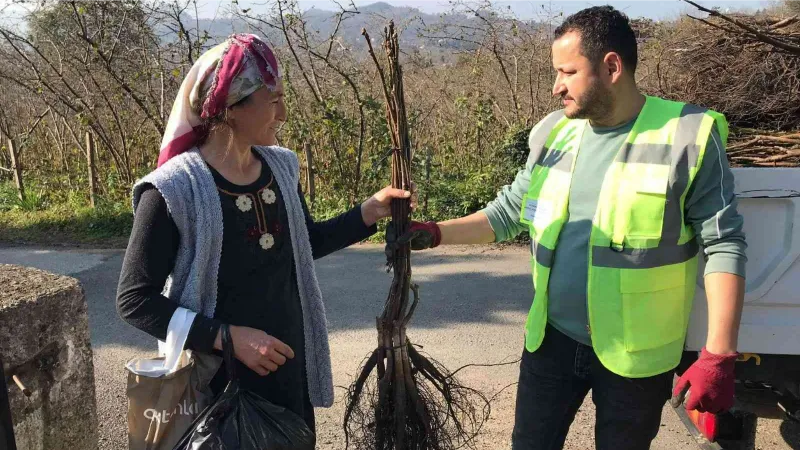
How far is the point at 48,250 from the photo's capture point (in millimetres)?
7391

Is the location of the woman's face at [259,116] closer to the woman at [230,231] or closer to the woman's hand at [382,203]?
the woman at [230,231]

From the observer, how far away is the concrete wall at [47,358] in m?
2.37

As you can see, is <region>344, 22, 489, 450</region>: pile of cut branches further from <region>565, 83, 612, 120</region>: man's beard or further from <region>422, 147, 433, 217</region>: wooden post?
<region>422, 147, 433, 217</region>: wooden post

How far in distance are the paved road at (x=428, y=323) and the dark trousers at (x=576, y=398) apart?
49.6 inches

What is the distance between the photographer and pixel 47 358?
2.50 metres

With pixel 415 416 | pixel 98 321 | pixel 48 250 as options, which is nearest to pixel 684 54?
pixel 415 416

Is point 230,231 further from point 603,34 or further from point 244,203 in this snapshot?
point 603,34

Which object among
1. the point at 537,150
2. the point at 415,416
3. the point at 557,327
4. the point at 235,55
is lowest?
the point at 415,416

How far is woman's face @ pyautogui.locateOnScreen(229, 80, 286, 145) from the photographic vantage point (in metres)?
Result: 1.81

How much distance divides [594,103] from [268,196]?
100cm

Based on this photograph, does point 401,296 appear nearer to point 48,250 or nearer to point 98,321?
point 98,321

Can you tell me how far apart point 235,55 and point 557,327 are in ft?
4.14

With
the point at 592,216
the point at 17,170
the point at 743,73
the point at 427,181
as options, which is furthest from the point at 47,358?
the point at 17,170

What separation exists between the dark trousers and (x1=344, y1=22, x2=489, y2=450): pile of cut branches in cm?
30
